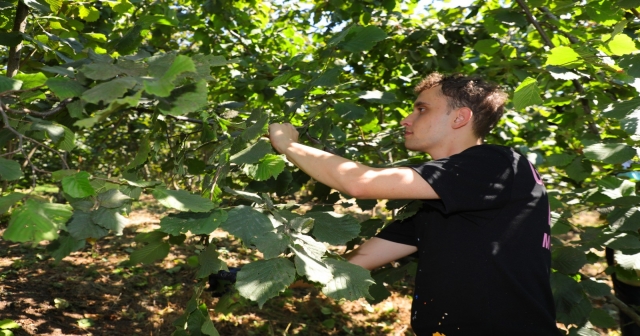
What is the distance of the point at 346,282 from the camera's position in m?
1.36

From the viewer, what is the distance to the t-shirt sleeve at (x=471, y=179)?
1.73 m

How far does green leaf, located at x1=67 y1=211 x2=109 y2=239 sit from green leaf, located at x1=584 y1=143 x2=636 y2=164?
6.26 ft

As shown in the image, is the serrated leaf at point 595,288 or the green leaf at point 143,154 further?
the serrated leaf at point 595,288

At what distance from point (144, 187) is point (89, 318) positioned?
3.37 metres

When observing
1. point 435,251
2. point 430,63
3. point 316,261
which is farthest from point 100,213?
point 430,63

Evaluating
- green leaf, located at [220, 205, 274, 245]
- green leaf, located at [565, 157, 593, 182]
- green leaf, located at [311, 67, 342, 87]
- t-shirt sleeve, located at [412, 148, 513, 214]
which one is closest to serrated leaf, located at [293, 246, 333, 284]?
green leaf, located at [220, 205, 274, 245]

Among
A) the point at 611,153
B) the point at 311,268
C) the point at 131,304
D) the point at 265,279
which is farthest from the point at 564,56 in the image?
the point at 131,304

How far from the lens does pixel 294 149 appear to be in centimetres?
183

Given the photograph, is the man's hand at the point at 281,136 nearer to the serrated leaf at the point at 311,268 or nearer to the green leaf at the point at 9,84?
the serrated leaf at the point at 311,268

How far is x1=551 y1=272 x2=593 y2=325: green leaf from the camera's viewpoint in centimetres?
237

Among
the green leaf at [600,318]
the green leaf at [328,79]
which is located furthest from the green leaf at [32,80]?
the green leaf at [600,318]

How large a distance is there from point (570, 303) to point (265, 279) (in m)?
1.74

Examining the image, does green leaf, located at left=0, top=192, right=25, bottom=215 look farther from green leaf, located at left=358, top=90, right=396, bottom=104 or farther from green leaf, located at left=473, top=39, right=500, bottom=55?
green leaf, located at left=473, top=39, right=500, bottom=55

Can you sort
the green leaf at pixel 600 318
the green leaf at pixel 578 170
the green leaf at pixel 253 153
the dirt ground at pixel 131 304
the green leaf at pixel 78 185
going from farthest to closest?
the dirt ground at pixel 131 304 → the green leaf at pixel 578 170 → the green leaf at pixel 600 318 → the green leaf at pixel 253 153 → the green leaf at pixel 78 185
